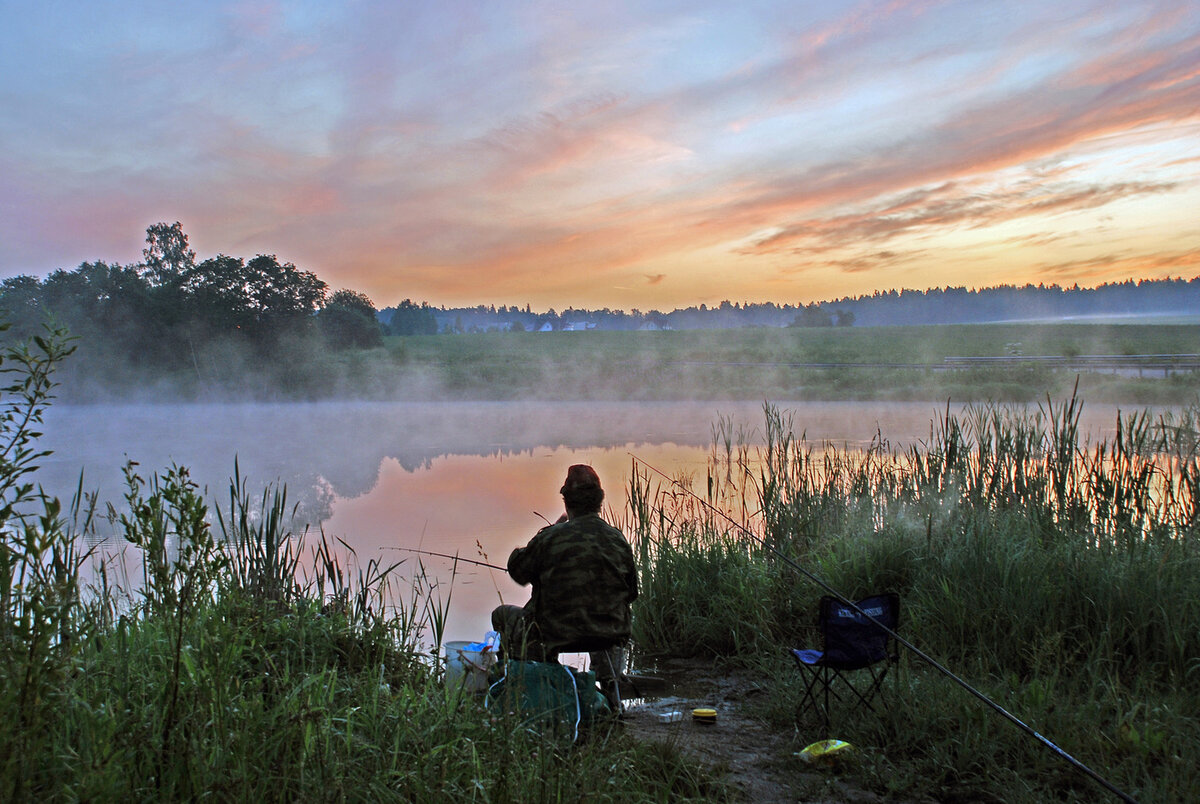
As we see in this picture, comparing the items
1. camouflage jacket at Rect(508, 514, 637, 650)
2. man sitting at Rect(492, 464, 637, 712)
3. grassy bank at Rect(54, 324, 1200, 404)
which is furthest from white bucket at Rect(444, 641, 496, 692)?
grassy bank at Rect(54, 324, 1200, 404)

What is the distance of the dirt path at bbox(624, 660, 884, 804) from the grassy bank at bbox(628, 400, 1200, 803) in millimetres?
114

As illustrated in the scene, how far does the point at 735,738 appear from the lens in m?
3.74

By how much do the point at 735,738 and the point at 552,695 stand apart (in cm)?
110

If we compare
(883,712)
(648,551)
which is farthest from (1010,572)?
→ (648,551)

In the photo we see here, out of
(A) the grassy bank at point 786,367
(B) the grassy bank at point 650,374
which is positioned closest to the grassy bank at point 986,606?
(A) the grassy bank at point 786,367

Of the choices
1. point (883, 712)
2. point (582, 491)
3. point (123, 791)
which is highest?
point (582, 491)

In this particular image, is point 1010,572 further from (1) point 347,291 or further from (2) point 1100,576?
(1) point 347,291

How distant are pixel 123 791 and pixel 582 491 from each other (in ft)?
7.42

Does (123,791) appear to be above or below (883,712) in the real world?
above

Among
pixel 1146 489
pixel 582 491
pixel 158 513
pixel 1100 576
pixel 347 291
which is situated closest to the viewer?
pixel 158 513

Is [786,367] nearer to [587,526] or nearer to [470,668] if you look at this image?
[587,526]

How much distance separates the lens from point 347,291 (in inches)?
1592

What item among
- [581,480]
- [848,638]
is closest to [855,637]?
[848,638]

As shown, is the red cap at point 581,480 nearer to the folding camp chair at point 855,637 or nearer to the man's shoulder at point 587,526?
the man's shoulder at point 587,526
